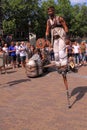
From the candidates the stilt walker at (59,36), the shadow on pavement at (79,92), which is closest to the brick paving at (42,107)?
the shadow on pavement at (79,92)

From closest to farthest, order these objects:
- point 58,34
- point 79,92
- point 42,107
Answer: point 42,107 → point 58,34 → point 79,92

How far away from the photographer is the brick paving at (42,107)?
6.29 metres

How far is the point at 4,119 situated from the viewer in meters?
6.74

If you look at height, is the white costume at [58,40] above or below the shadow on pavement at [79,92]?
above

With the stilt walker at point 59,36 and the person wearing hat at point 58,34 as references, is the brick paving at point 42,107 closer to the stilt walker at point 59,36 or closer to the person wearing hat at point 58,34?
the stilt walker at point 59,36

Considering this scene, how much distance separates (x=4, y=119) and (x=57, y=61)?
2.05 metres

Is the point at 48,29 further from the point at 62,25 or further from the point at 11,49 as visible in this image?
the point at 11,49

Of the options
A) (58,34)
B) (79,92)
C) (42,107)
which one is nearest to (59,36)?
(58,34)

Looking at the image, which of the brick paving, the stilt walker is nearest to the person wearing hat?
the stilt walker

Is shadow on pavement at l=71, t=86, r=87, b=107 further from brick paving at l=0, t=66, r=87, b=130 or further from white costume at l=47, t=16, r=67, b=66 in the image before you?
white costume at l=47, t=16, r=67, b=66

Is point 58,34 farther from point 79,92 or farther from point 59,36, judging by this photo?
point 79,92

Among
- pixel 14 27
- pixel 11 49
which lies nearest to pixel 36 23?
pixel 14 27

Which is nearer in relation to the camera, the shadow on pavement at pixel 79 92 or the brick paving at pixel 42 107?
the brick paving at pixel 42 107

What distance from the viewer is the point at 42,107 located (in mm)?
7625
